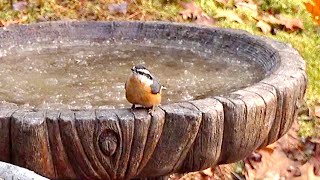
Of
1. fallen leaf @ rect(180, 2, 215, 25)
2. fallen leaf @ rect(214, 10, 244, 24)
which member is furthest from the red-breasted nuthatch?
fallen leaf @ rect(214, 10, 244, 24)

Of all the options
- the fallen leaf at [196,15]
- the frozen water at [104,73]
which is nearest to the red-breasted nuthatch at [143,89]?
the frozen water at [104,73]

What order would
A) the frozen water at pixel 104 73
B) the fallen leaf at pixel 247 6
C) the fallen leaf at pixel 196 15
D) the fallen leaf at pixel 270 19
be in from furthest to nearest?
1. the fallen leaf at pixel 247 6
2. the fallen leaf at pixel 270 19
3. the fallen leaf at pixel 196 15
4. the frozen water at pixel 104 73

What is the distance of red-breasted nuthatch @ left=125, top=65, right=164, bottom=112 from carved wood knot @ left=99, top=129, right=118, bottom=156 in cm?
12

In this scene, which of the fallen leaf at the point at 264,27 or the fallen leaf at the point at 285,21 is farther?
the fallen leaf at the point at 285,21

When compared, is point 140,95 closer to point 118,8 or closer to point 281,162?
point 281,162

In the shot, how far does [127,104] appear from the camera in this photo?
2453mm

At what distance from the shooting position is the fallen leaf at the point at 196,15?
16.0 ft

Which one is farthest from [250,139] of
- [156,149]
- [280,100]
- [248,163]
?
[248,163]

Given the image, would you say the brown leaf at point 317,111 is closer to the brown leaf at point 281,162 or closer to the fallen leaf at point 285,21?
the brown leaf at point 281,162

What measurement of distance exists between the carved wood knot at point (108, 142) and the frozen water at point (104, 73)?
0.36 meters

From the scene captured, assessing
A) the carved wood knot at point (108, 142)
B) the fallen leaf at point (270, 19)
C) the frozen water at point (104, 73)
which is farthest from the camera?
the fallen leaf at point (270, 19)

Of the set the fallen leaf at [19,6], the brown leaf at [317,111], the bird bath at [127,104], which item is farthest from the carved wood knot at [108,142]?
the fallen leaf at [19,6]

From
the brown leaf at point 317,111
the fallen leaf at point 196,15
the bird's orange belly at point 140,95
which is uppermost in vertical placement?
the bird's orange belly at point 140,95

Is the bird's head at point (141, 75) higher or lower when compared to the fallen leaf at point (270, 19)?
higher
